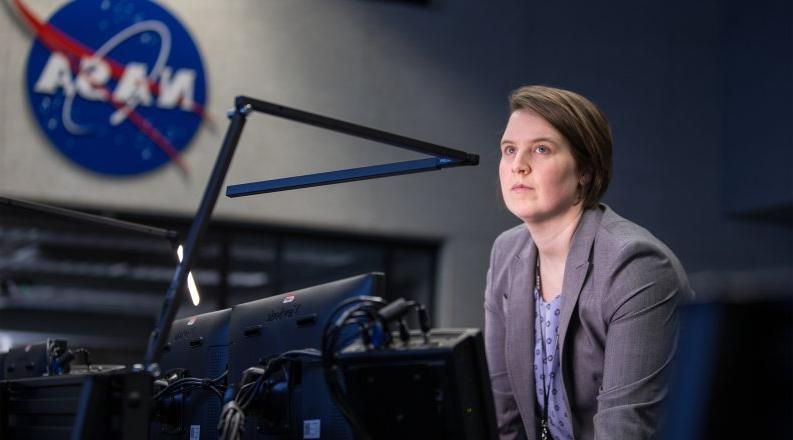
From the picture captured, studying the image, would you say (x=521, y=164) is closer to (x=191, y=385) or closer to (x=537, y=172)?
(x=537, y=172)

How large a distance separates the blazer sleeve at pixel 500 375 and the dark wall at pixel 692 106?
5703 mm

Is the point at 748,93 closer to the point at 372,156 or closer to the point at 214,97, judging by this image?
the point at 372,156

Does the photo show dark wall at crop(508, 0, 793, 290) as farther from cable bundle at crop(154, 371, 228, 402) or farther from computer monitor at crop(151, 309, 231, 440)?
cable bundle at crop(154, 371, 228, 402)

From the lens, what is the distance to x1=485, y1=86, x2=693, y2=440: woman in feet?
7.04

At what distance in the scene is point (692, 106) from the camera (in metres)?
8.50

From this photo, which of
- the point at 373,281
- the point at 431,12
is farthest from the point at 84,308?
the point at 373,281

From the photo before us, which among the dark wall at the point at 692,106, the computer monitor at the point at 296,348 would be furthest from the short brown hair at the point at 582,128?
the dark wall at the point at 692,106

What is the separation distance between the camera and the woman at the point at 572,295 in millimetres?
2146

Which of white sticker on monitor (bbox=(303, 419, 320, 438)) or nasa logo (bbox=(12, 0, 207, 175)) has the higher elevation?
nasa logo (bbox=(12, 0, 207, 175))

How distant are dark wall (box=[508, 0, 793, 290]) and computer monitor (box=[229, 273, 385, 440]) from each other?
6178 millimetres

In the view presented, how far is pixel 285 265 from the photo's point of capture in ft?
24.5

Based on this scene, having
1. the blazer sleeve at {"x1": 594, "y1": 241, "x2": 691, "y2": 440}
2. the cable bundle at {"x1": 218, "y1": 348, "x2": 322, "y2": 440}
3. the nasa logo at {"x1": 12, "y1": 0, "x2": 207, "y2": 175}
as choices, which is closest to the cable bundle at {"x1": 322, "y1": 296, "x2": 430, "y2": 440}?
the cable bundle at {"x1": 218, "y1": 348, "x2": 322, "y2": 440}

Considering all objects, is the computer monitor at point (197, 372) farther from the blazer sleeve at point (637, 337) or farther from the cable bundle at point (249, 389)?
the blazer sleeve at point (637, 337)

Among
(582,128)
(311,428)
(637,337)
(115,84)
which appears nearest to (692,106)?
(115,84)
